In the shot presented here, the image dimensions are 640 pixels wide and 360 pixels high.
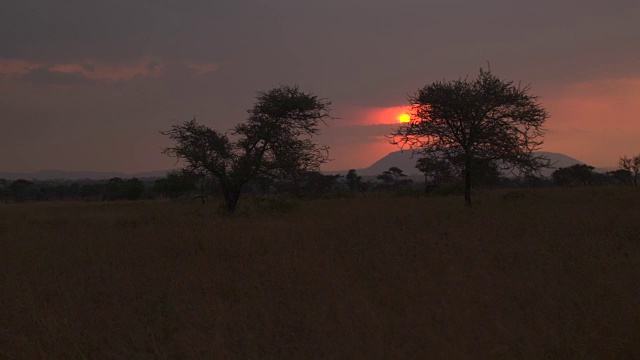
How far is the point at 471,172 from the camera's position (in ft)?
65.1

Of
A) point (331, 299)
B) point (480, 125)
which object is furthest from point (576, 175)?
point (331, 299)

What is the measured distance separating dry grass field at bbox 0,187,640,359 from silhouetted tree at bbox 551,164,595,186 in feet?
220

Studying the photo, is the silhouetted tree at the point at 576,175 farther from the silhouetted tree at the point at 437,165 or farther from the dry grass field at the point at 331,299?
the dry grass field at the point at 331,299

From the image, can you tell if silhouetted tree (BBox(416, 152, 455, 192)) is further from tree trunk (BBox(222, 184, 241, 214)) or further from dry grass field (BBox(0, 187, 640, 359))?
dry grass field (BBox(0, 187, 640, 359))

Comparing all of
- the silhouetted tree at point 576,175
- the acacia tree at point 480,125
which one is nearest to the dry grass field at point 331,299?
the acacia tree at point 480,125

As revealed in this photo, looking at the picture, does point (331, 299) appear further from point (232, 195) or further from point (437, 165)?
point (232, 195)

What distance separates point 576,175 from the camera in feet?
226

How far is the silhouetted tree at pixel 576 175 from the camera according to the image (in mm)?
67688

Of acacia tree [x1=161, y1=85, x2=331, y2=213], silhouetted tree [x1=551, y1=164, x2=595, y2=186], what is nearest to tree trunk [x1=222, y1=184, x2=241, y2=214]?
acacia tree [x1=161, y1=85, x2=331, y2=213]

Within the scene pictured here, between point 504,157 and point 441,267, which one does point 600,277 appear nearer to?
point 441,267

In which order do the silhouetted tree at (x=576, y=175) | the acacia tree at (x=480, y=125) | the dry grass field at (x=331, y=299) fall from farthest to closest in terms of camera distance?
1. the silhouetted tree at (x=576, y=175)
2. the acacia tree at (x=480, y=125)
3. the dry grass field at (x=331, y=299)

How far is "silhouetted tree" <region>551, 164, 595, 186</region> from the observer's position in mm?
67688

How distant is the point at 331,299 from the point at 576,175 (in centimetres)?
7491

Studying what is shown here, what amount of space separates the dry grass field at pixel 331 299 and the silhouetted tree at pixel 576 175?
6694 cm
